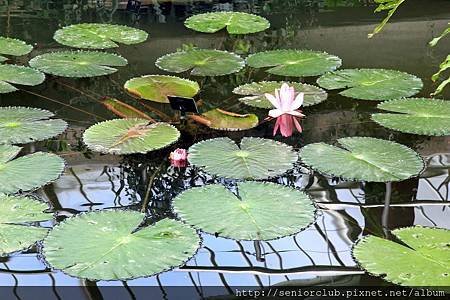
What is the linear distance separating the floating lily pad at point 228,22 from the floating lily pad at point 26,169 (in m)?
1.25

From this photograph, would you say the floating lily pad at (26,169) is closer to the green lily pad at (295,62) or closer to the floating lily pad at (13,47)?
the floating lily pad at (13,47)

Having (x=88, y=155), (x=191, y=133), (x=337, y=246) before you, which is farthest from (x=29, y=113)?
(x=337, y=246)

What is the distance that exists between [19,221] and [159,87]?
33.2 inches

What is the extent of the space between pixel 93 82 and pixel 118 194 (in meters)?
0.82

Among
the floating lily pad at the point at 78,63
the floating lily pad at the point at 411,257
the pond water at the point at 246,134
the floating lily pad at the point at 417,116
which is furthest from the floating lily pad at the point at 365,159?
the floating lily pad at the point at 78,63

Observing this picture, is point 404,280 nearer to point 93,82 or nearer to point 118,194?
point 118,194

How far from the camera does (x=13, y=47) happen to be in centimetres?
251

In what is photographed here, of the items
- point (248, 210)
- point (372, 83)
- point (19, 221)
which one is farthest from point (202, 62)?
point (19, 221)

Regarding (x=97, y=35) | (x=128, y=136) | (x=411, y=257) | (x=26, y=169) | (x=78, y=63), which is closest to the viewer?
(x=411, y=257)

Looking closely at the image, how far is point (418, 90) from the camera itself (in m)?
2.22

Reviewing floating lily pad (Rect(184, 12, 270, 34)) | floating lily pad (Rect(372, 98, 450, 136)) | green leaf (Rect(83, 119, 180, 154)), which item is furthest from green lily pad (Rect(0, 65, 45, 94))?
floating lily pad (Rect(372, 98, 450, 136))

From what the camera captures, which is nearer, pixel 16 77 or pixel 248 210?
pixel 248 210

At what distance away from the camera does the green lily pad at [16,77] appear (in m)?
2.21

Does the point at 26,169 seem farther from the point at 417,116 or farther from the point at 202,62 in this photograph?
the point at 417,116
